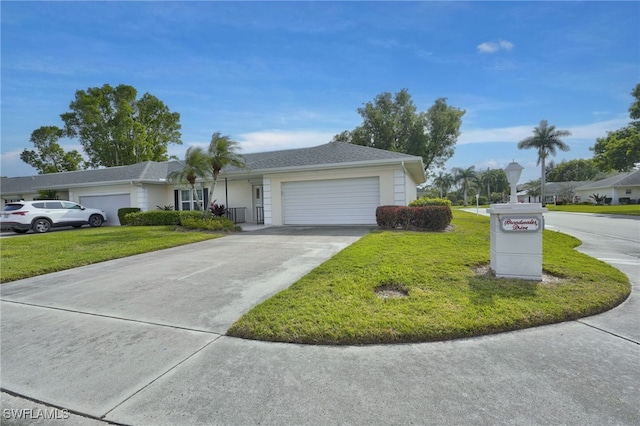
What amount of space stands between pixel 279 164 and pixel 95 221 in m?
11.7

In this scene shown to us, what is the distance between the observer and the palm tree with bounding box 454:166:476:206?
58.4 m

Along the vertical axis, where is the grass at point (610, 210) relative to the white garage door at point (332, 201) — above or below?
below

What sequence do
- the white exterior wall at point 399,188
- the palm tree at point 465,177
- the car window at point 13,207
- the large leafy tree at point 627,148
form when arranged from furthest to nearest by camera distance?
the palm tree at point 465,177 < the large leafy tree at point 627,148 < the car window at point 13,207 < the white exterior wall at point 399,188

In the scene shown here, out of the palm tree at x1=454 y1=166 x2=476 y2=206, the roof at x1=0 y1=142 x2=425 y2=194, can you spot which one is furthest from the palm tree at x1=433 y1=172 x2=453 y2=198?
the roof at x1=0 y1=142 x2=425 y2=194

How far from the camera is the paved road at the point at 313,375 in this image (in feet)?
6.71

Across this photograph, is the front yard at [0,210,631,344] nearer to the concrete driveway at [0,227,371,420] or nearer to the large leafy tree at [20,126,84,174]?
the concrete driveway at [0,227,371,420]

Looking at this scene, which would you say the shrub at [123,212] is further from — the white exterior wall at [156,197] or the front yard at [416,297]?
the front yard at [416,297]

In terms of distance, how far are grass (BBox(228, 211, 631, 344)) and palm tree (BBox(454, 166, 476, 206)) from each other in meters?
58.0

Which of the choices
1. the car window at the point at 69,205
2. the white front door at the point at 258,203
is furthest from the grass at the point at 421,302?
the car window at the point at 69,205

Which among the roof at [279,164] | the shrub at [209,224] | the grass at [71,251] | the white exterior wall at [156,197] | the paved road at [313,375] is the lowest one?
the paved road at [313,375]

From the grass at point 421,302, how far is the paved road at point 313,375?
0.17m

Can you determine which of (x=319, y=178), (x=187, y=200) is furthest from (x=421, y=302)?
(x=187, y=200)

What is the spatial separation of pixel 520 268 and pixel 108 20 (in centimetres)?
1198

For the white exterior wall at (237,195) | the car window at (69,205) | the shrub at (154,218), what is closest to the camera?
the shrub at (154,218)
